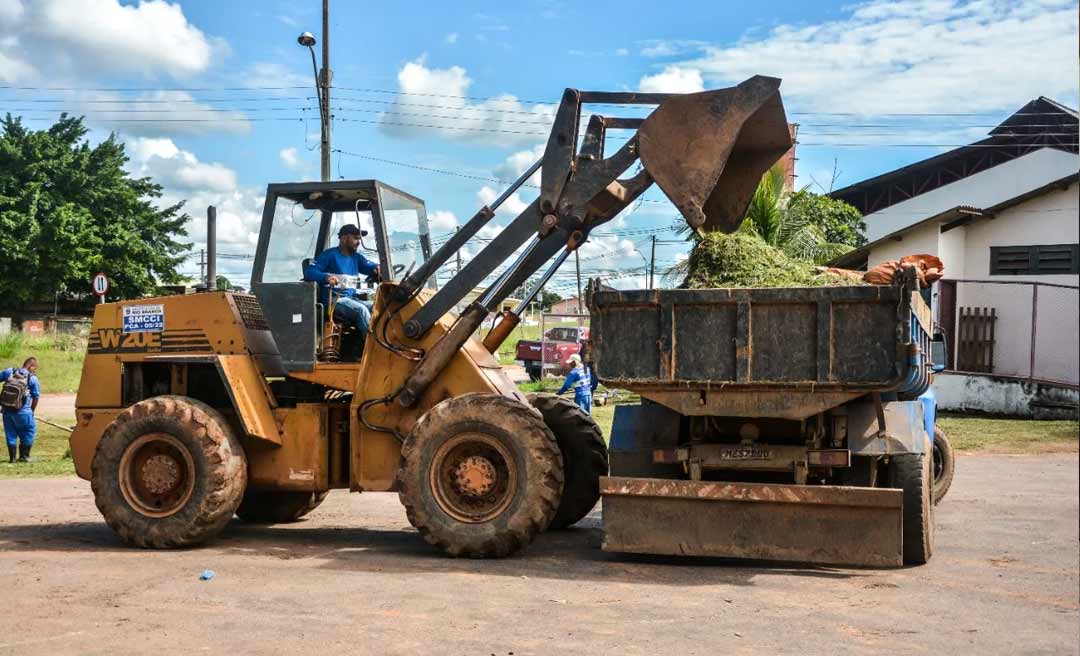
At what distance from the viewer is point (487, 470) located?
856cm

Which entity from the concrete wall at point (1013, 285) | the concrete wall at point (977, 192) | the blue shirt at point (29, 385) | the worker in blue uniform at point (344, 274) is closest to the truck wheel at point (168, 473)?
A: the worker in blue uniform at point (344, 274)

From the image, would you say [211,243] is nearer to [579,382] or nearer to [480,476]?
[480,476]

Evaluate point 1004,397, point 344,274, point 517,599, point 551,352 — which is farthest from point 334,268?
point 551,352

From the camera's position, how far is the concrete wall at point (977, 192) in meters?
30.3

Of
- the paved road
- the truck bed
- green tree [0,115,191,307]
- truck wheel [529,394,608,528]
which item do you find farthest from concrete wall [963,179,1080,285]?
green tree [0,115,191,307]

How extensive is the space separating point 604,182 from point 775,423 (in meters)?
2.34

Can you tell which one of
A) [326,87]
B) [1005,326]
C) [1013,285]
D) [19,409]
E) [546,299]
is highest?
[326,87]

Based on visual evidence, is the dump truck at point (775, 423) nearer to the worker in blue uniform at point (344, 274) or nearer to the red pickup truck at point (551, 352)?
the worker in blue uniform at point (344, 274)

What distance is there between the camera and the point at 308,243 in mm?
9969

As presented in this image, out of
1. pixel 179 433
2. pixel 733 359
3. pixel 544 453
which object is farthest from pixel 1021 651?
pixel 179 433

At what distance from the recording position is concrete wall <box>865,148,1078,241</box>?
99.6 feet

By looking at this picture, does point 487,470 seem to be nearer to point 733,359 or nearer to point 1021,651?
point 733,359

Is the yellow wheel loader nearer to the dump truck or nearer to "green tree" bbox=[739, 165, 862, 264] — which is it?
the dump truck

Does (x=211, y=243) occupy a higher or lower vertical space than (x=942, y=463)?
higher
